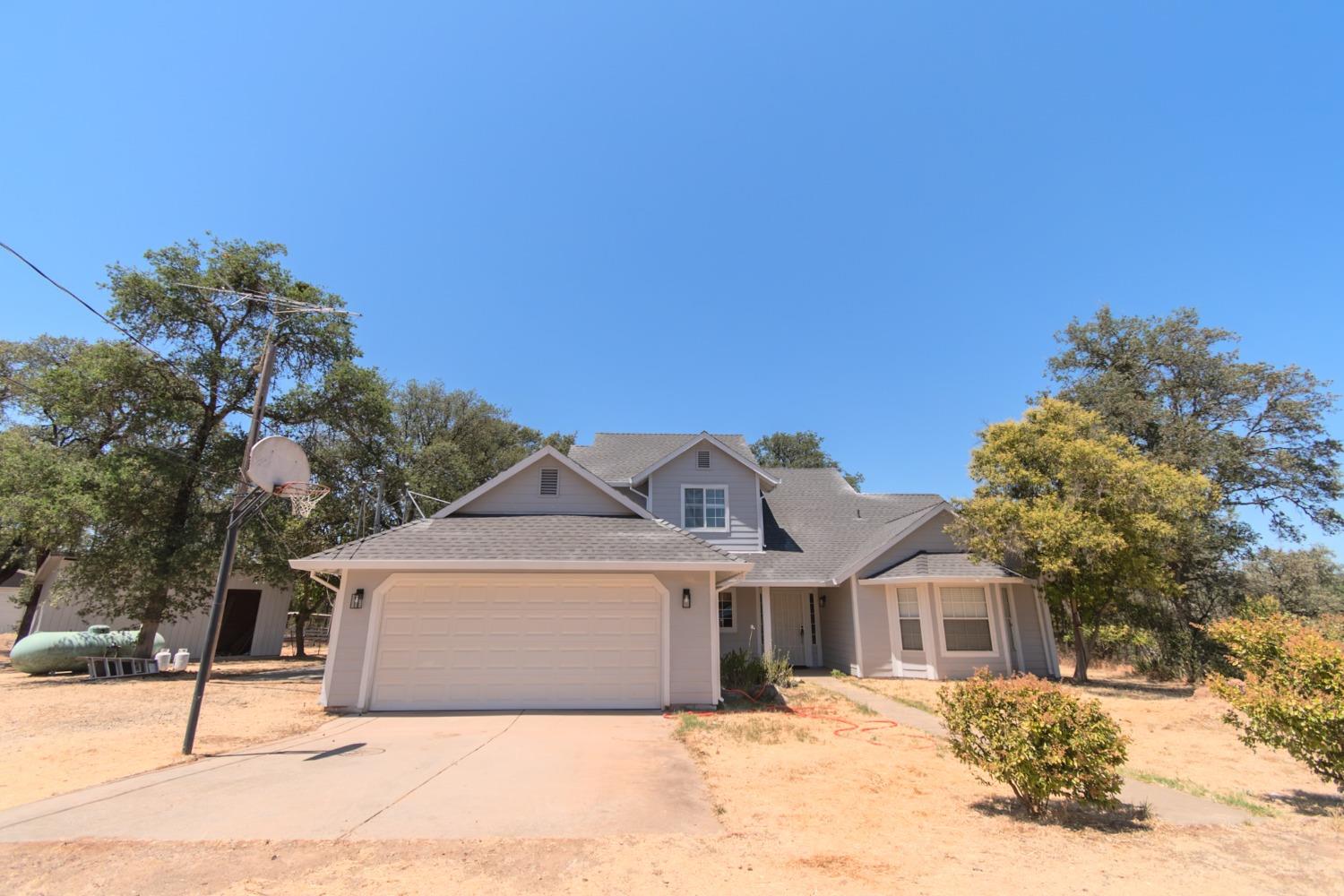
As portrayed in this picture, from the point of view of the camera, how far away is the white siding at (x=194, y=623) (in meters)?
20.2

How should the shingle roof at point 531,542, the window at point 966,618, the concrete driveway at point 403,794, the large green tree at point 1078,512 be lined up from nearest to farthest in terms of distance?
the concrete driveway at point 403,794, the shingle roof at point 531,542, the large green tree at point 1078,512, the window at point 966,618

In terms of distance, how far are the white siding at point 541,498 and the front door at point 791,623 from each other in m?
6.36

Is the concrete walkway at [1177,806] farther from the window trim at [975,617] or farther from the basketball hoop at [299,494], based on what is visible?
the basketball hoop at [299,494]

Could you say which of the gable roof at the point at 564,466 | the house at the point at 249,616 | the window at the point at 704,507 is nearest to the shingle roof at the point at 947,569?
the window at the point at 704,507

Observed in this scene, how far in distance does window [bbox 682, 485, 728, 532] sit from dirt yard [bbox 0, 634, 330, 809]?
33.4 ft

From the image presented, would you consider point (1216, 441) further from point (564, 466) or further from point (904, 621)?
point (564, 466)

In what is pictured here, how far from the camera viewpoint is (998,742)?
16.4 ft

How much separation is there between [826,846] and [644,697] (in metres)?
6.51

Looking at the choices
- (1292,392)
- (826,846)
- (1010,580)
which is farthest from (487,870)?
(1292,392)

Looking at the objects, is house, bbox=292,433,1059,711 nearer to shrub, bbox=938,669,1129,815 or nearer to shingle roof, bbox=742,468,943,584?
shingle roof, bbox=742,468,943,584

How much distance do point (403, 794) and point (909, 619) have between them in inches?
504

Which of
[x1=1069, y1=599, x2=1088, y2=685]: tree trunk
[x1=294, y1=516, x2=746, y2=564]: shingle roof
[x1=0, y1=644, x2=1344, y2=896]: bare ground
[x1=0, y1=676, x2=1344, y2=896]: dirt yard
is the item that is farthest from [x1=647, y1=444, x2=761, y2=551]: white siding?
[x1=0, y1=676, x2=1344, y2=896]: dirt yard

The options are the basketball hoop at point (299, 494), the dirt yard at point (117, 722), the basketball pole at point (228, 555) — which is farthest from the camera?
the basketball hoop at point (299, 494)

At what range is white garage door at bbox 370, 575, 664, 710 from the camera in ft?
33.6
